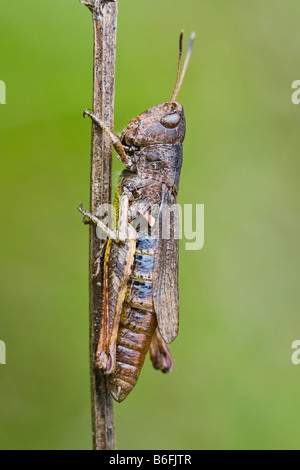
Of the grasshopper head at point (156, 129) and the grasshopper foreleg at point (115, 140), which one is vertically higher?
the grasshopper head at point (156, 129)

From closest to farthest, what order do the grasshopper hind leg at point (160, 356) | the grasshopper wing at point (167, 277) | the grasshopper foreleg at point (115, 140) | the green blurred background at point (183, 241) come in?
the grasshopper foreleg at point (115, 140) → the grasshopper wing at point (167, 277) → the grasshopper hind leg at point (160, 356) → the green blurred background at point (183, 241)

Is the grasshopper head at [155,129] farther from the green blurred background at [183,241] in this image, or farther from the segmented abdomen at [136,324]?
the green blurred background at [183,241]

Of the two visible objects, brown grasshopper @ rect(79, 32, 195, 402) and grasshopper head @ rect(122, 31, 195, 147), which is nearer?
brown grasshopper @ rect(79, 32, 195, 402)

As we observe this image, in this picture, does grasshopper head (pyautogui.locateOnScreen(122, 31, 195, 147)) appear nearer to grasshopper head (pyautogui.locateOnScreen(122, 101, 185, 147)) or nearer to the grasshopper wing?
grasshopper head (pyautogui.locateOnScreen(122, 101, 185, 147))

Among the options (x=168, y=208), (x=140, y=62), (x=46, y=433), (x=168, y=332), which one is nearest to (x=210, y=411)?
(x=46, y=433)

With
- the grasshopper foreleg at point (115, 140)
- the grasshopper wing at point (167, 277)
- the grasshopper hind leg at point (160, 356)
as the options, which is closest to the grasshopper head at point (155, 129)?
the grasshopper foreleg at point (115, 140)

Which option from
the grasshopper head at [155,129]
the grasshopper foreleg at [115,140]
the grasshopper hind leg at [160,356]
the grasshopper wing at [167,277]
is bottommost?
the grasshopper hind leg at [160,356]

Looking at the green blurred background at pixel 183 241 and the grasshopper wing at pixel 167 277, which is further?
the green blurred background at pixel 183 241

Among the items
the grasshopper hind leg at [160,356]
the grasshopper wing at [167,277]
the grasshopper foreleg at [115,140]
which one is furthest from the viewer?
the grasshopper hind leg at [160,356]

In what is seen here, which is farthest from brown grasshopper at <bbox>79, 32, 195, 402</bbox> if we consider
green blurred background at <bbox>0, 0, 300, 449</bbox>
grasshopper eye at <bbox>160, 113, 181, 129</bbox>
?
green blurred background at <bbox>0, 0, 300, 449</bbox>
